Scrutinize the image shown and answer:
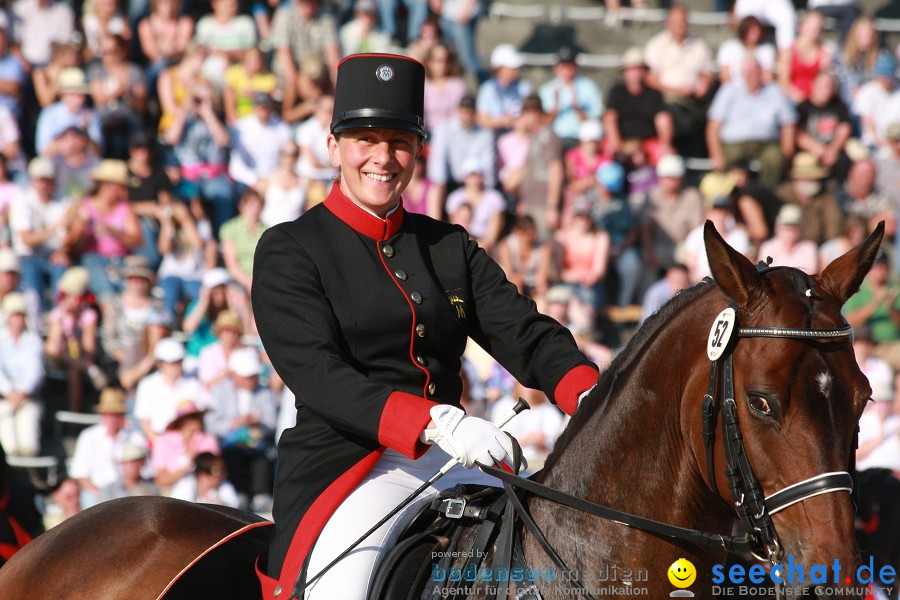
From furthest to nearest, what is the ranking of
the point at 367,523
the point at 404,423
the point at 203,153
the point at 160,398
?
the point at 203,153 → the point at 160,398 → the point at 367,523 → the point at 404,423

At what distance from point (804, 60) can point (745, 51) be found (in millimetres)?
617

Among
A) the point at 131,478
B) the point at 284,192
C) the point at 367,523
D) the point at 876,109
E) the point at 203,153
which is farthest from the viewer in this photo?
the point at 876,109

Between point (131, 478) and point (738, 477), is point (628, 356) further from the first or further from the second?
point (131, 478)

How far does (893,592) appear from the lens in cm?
637

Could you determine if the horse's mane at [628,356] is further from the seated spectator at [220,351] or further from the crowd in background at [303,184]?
the seated spectator at [220,351]

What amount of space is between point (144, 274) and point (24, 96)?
3.19 metres

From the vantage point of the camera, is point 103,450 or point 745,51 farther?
point 745,51

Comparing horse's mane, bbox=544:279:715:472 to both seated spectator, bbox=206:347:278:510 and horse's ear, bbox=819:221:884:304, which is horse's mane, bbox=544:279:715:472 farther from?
seated spectator, bbox=206:347:278:510

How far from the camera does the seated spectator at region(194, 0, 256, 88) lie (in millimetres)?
13180

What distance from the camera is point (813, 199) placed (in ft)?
38.7

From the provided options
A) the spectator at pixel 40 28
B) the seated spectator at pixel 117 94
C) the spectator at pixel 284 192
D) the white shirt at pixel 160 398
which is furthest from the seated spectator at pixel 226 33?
the white shirt at pixel 160 398

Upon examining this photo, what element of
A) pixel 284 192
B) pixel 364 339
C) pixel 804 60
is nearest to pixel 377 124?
pixel 364 339

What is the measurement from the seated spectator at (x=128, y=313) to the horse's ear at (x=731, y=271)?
819 cm

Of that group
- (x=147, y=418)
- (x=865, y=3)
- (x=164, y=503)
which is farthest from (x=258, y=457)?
(x=865, y=3)
